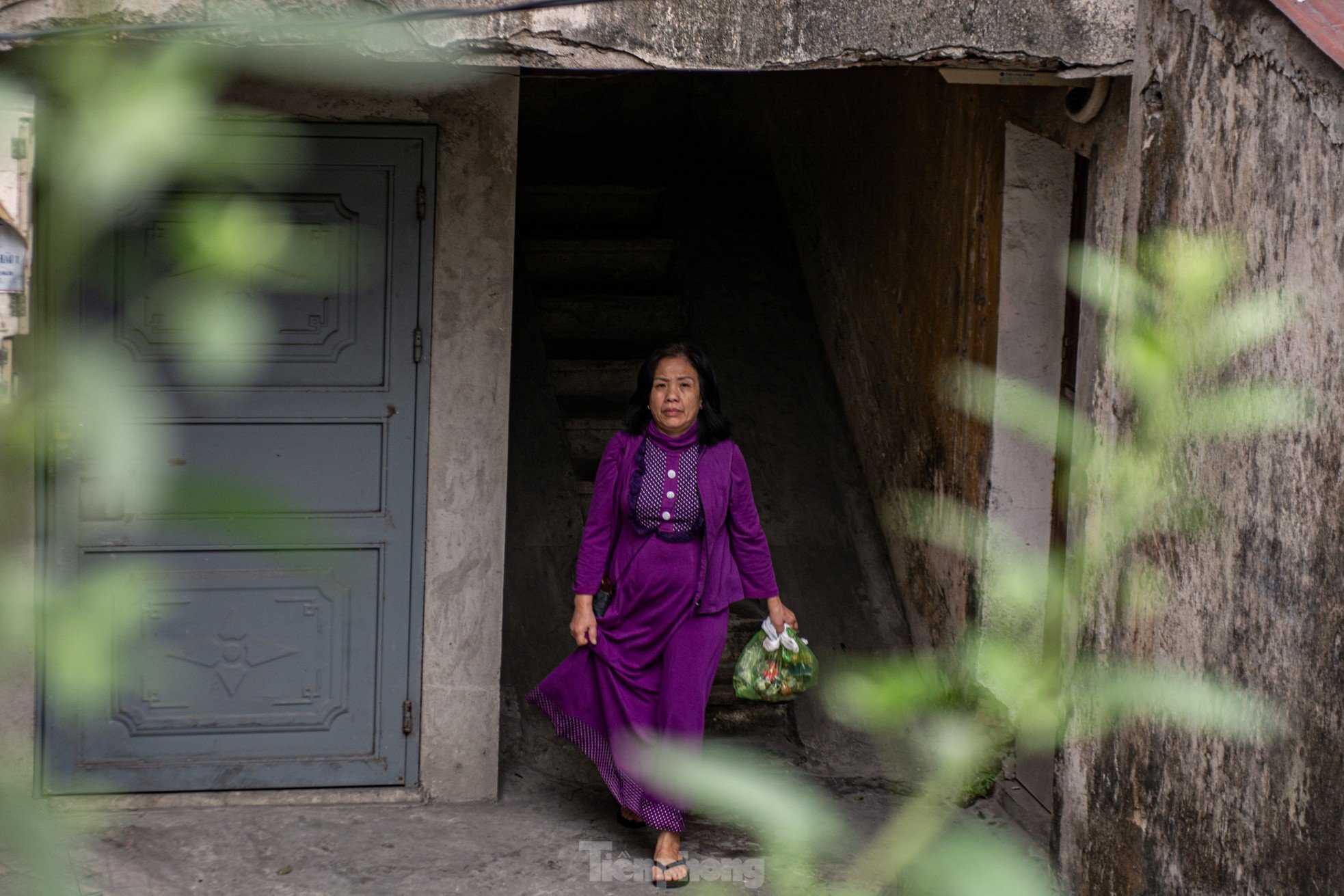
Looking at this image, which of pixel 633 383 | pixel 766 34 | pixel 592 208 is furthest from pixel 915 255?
pixel 592 208

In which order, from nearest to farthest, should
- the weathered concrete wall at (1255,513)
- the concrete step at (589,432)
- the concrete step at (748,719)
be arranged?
the weathered concrete wall at (1255,513)
the concrete step at (748,719)
the concrete step at (589,432)

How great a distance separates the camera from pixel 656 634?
4.12 m

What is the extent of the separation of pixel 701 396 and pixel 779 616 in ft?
2.46

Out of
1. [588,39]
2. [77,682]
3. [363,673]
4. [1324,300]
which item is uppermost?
[588,39]

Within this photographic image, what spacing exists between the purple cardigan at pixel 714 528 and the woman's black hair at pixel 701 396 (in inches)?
1.6

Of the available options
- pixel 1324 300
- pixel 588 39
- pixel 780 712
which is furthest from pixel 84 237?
pixel 1324 300

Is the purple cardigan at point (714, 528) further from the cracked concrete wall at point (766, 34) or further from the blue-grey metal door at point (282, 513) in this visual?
the cracked concrete wall at point (766, 34)

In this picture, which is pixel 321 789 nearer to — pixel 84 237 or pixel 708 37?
pixel 84 237

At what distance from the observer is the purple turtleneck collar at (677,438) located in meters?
4.10

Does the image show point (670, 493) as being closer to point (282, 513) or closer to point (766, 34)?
point (282, 513)

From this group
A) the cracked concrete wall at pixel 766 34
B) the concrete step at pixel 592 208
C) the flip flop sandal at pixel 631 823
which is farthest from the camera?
the concrete step at pixel 592 208

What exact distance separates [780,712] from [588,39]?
10.1 feet

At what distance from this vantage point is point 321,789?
438 centimetres

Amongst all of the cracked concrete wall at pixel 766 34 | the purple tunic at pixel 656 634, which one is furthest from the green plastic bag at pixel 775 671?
the cracked concrete wall at pixel 766 34
